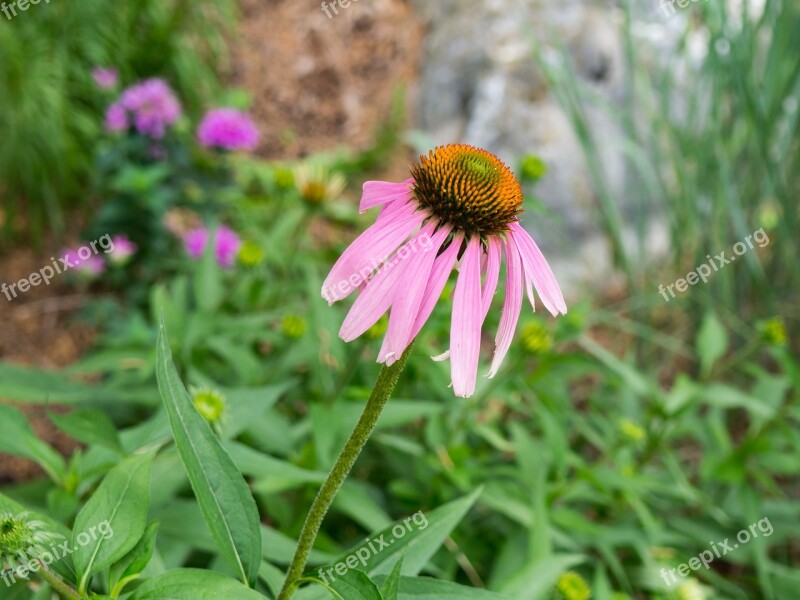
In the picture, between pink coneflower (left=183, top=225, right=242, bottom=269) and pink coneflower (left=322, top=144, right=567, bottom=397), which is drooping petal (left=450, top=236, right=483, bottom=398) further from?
pink coneflower (left=183, top=225, right=242, bottom=269)

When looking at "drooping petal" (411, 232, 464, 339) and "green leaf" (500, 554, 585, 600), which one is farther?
"green leaf" (500, 554, 585, 600)

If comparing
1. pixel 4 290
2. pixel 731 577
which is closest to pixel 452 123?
pixel 4 290

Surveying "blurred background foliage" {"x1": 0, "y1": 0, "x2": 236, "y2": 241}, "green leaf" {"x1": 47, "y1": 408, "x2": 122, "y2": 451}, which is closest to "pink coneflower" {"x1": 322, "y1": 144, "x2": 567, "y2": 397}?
"green leaf" {"x1": 47, "y1": 408, "x2": 122, "y2": 451}

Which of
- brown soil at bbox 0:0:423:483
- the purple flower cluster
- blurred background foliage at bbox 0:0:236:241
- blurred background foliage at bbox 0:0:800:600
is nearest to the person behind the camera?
blurred background foliage at bbox 0:0:800:600

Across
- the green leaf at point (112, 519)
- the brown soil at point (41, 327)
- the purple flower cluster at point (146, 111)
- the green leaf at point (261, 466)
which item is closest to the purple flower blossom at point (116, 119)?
the purple flower cluster at point (146, 111)

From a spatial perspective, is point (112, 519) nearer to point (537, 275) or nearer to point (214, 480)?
point (214, 480)

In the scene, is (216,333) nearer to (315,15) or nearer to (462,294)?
(462,294)

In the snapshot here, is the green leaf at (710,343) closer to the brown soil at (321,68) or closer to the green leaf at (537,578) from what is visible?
the green leaf at (537,578)
